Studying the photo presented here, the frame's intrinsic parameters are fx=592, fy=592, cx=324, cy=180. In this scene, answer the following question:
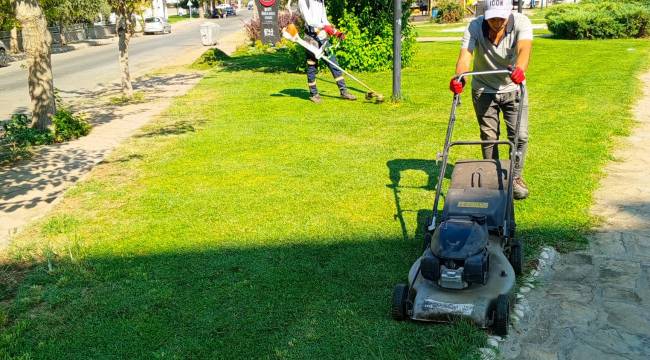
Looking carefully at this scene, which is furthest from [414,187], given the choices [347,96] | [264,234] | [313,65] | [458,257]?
[313,65]

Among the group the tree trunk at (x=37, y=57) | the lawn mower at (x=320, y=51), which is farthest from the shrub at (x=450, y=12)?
the tree trunk at (x=37, y=57)

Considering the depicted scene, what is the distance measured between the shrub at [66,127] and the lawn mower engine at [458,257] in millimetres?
7771

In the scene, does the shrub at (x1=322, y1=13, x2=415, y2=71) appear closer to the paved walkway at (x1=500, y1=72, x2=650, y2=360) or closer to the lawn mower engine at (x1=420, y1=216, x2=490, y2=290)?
the paved walkway at (x1=500, y1=72, x2=650, y2=360)

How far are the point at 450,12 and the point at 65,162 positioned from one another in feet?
124

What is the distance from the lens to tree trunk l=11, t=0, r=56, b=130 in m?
9.37

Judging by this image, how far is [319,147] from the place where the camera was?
821 cm

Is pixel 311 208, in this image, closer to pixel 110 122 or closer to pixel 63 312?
pixel 63 312

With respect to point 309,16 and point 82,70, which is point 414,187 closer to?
point 309,16

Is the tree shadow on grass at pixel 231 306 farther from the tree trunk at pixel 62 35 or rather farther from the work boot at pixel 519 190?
the tree trunk at pixel 62 35

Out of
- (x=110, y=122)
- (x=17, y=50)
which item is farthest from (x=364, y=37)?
(x=17, y=50)

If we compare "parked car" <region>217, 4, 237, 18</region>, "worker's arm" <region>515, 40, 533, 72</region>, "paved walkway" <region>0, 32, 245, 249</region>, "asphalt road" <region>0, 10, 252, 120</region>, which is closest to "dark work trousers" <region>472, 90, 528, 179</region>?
"worker's arm" <region>515, 40, 533, 72</region>

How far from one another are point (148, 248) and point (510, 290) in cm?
307

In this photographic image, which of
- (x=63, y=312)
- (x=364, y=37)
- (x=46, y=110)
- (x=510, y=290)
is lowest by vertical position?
(x=63, y=312)

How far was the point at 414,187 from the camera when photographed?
21.0 feet
